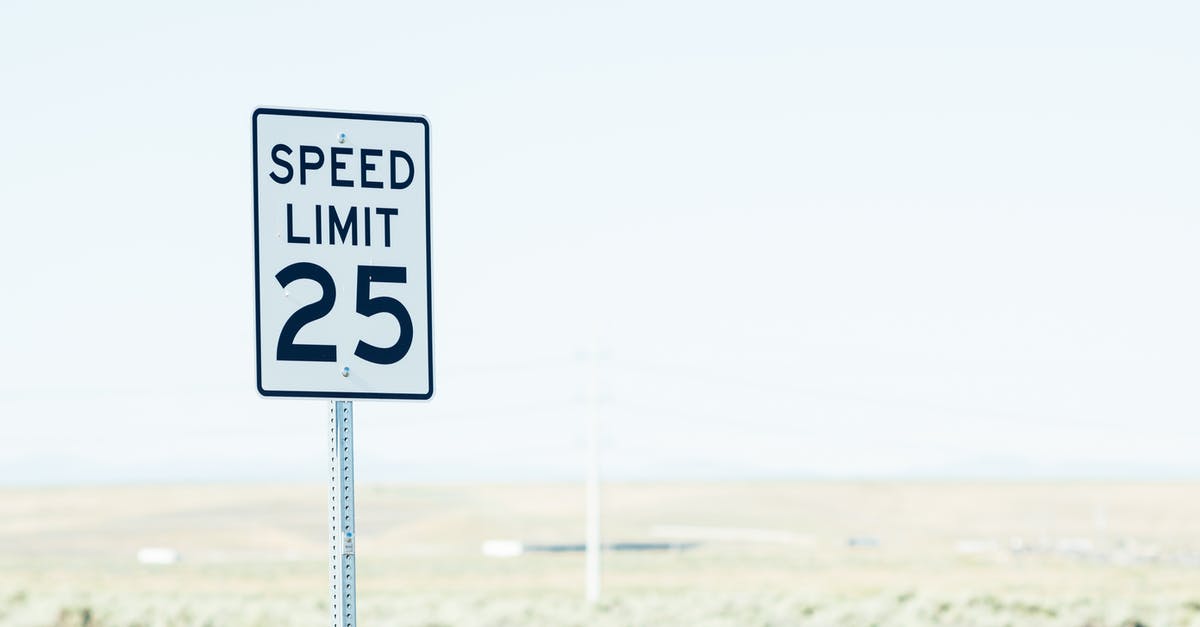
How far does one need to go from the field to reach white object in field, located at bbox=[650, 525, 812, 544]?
0.88 ft

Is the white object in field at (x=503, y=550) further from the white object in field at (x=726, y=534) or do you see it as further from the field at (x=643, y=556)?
the white object in field at (x=726, y=534)

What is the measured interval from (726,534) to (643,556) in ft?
102

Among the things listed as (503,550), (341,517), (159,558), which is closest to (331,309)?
(341,517)

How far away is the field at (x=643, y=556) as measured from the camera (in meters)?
22.8

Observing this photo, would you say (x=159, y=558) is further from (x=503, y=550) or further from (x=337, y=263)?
(x=337, y=263)

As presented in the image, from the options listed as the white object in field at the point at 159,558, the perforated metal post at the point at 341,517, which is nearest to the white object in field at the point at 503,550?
the white object in field at the point at 159,558

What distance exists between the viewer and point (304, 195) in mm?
4492

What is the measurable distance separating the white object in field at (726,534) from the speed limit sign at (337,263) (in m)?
87.9

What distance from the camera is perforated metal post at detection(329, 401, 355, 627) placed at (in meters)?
4.36

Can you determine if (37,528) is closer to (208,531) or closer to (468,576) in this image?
(208,531)

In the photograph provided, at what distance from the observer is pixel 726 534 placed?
103 meters

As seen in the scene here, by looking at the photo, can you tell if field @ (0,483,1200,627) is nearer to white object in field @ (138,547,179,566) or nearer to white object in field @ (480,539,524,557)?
white object in field @ (480,539,524,557)

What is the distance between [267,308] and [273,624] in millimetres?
17617

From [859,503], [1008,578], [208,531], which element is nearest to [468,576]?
[1008,578]
